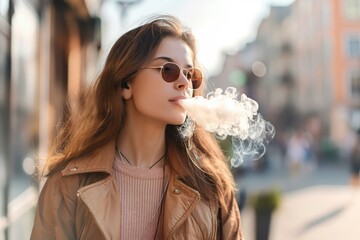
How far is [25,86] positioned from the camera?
6562 millimetres

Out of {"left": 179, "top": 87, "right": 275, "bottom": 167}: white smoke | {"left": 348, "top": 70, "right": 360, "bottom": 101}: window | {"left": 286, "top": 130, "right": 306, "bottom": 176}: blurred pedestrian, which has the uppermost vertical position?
{"left": 179, "top": 87, "right": 275, "bottom": 167}: white smoke

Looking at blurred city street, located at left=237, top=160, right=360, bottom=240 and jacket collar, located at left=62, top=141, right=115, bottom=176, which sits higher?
jacket collar, located at left=62, top=141, right=115, bottom=176

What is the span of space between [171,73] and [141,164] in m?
0.41

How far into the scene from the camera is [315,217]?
34.8 feet

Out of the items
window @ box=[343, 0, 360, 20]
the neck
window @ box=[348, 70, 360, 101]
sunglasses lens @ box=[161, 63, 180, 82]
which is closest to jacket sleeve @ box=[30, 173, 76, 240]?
the neck

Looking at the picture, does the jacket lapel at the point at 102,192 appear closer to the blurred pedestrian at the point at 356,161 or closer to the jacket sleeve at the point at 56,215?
the jacket sleeve at the point at 56,215

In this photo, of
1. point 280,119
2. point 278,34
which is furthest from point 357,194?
point 278,34

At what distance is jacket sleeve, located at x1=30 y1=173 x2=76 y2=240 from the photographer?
1.99 meters

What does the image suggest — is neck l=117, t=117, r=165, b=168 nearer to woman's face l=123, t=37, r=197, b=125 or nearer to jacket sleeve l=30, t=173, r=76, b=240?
woman's face l=123, t=37, r=197, b=125

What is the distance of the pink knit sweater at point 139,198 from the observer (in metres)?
2.06

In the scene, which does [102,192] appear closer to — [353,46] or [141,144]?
[141,144]

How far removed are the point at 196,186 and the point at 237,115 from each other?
13.0 inches

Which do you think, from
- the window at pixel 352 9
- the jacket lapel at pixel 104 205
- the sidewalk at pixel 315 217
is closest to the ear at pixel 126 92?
the jacket lapel at pixel 104 205

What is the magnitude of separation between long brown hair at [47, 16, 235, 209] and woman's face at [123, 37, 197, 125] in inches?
1.3
